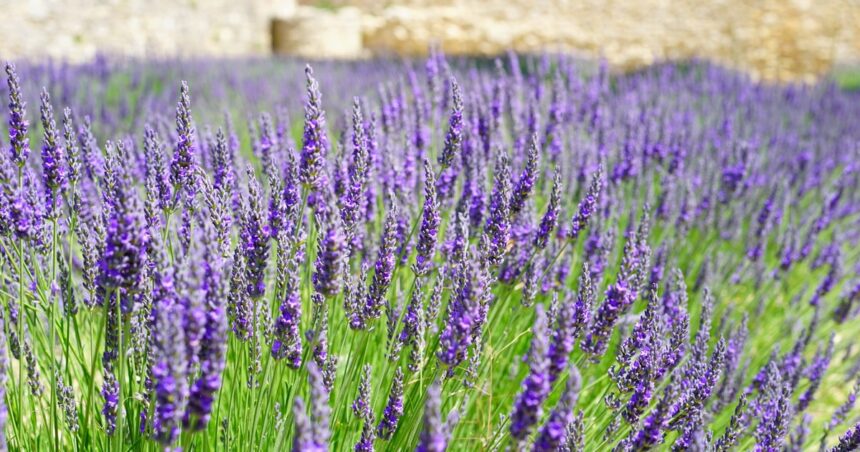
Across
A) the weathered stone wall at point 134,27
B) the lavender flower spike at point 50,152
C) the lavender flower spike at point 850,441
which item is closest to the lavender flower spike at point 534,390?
A: the lavender flower spike at point 850,441

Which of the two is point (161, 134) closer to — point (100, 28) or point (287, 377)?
point (287, 377)

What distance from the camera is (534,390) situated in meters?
1.03

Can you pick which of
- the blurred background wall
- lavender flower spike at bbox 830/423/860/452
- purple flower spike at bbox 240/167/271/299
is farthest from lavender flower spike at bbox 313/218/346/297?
the blurred background wall

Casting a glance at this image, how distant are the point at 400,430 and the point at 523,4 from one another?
49.7ft

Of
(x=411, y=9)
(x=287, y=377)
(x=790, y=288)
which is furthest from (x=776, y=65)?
(x=287, y=377)

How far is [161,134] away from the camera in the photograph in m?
2.92

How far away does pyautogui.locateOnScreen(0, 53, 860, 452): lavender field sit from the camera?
Answer: 3.88ft

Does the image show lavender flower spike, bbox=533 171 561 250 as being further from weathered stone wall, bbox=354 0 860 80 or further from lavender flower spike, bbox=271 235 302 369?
weathered stone wall, bbox=354 0 860 80

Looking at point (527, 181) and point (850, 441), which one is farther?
point (527, 181)

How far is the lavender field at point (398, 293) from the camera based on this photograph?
1.18 meters

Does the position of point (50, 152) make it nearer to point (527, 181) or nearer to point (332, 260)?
point (332, 260)

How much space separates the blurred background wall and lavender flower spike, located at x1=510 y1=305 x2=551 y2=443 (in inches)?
511

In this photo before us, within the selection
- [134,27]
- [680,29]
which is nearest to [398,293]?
[134,27]

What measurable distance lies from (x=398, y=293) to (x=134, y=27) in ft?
36.5
